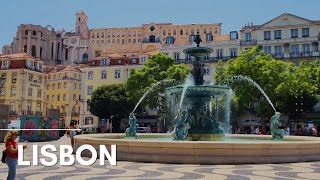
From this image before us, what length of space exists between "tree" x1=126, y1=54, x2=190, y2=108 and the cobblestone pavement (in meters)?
29.3

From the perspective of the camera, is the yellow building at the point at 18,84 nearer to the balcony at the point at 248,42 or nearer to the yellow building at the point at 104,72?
the yellow building at the point at 104,72

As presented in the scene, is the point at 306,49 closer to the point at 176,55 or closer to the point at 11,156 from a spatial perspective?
the point at 176,55

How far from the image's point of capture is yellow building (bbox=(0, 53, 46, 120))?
6250 centimetres

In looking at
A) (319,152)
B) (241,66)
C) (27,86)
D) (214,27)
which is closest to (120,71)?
(27,86)

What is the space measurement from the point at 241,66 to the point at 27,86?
39.6 meters

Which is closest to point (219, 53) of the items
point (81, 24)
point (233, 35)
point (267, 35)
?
point (233, 35)

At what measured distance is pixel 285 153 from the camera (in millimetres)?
12469

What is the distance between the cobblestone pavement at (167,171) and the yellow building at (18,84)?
54232mm

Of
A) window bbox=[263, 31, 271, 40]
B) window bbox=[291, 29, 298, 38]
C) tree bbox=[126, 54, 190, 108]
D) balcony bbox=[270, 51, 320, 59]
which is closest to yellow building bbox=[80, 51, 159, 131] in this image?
tree bbox=[126, 54, 190, 108]

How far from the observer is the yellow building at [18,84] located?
6250cm

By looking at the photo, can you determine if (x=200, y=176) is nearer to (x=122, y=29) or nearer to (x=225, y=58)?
(x=225, y=58)

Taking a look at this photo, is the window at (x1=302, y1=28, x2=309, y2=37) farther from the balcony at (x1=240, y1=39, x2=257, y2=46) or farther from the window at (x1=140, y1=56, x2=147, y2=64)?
the window at (x1=140, y1=56, x2=147, y2=64)

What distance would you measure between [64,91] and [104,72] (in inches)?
556

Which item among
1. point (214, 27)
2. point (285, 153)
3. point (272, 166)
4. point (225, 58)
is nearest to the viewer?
point (272, 166)
